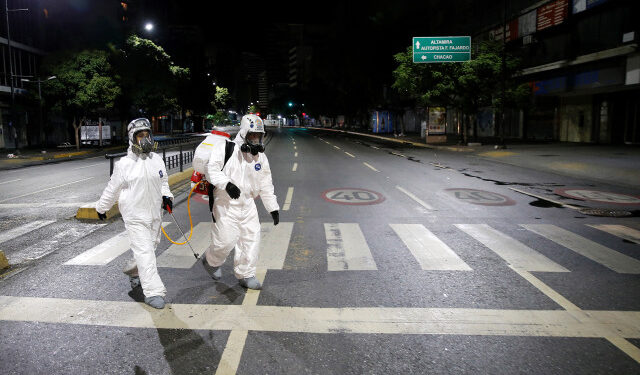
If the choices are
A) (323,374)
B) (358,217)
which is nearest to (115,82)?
(358,217)

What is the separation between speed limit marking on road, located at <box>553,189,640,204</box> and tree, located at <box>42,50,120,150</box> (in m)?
31.3

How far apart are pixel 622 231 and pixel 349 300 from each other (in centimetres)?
579

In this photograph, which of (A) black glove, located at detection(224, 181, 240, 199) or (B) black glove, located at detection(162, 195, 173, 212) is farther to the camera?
(B) black glove, located at detection(162, 195, 173, 212)

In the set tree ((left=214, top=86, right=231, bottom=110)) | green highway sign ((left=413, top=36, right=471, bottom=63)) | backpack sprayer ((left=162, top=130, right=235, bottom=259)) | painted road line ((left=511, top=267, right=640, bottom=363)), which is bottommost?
painted road line ((left=511, top=267, right=640, bottom=363))

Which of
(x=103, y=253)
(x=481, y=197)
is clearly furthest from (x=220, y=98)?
(x=103, y=253)

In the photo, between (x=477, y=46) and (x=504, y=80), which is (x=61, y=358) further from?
(x=477, y=46)

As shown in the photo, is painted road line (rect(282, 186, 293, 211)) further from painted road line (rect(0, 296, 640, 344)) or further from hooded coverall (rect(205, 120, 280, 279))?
painted road line (rect(0, 296, 640, 344))

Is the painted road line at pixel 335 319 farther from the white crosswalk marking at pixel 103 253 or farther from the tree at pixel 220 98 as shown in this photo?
the tree at pixel 220 98

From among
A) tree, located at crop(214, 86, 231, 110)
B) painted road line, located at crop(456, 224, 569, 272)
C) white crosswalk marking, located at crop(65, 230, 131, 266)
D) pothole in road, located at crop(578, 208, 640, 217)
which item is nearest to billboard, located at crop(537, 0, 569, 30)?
pothole in road, located at crop(578, 208, 640, 217)

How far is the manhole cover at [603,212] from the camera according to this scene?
926 centimetres

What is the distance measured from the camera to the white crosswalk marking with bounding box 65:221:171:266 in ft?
20.0

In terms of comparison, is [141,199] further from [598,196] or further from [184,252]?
[598,196]

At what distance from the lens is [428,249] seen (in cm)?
672

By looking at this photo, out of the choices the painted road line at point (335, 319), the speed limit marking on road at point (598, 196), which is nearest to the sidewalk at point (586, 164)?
the speed limit marking on road at point (598, 196)
